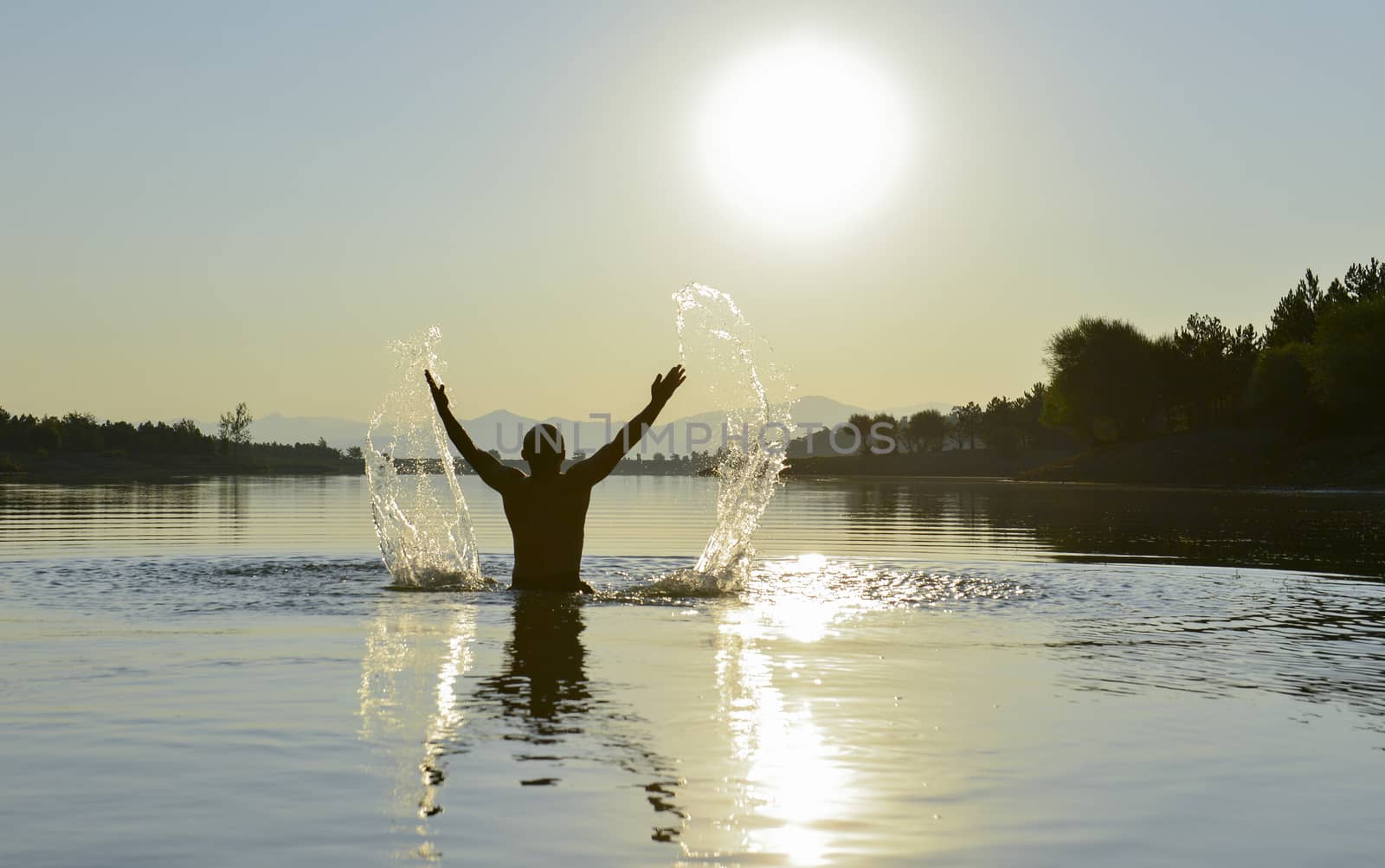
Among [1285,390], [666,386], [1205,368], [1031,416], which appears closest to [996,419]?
[1031,416]

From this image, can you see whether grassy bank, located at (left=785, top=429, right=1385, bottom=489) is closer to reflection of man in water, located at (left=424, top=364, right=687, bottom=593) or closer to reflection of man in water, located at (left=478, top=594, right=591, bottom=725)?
reflection of man in water, located at (left=424, top=364, right=687, bottom=593)

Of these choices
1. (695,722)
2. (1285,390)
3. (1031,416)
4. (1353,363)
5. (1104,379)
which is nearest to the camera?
(695,722)

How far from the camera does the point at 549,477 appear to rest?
55.8 ft

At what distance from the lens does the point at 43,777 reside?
7672mm

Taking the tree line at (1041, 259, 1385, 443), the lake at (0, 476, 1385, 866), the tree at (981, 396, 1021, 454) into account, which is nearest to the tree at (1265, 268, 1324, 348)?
the tree line at (1041, 259, 1385, 443)

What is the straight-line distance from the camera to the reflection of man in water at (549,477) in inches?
656

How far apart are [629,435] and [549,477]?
139 cm

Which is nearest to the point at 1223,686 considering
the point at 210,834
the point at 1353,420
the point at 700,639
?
the point at 700,639

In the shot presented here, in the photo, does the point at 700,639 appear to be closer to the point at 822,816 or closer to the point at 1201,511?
the point at 822,816

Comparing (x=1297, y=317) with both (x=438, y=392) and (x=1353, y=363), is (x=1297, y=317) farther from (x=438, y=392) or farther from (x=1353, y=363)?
(x=438, y=392)

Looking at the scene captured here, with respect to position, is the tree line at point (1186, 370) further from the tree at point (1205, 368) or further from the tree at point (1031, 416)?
the tree at point (1031, 416)

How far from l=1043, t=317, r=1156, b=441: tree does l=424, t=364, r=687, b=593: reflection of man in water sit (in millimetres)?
116366

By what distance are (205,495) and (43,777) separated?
208 ft

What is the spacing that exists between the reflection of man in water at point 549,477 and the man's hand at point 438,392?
12 millimetres
